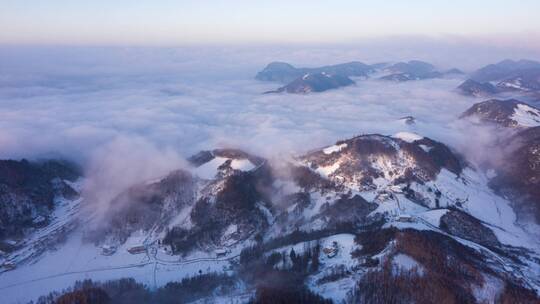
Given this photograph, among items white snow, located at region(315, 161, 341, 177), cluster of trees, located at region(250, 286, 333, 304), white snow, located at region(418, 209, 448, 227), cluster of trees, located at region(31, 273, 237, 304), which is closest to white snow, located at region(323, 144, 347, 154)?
white snow, located at region(315, 161, 341, 177)

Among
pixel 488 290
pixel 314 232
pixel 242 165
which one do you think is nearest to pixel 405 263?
pixel 488 290

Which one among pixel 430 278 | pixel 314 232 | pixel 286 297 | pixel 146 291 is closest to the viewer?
pixel 286 297

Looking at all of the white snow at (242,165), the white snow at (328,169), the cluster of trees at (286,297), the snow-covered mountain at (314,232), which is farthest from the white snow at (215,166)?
the cluster of trees at (286,297)

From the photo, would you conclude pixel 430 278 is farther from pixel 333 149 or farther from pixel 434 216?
pixel 333 149

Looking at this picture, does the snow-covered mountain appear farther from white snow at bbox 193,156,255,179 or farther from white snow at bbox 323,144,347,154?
white snow at bbox 323,144,347,154

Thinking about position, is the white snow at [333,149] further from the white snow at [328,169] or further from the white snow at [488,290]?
the white snow at [488,290]

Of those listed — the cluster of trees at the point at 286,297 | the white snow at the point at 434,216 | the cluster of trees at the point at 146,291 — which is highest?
the cluster of trees at the point at 286,297

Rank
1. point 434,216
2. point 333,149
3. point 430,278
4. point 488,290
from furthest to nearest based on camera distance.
A: 1. point 333,149
2. point 434,216
3. point 430,278
4. point 488,290

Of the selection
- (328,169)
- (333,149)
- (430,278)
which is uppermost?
(430,278)
